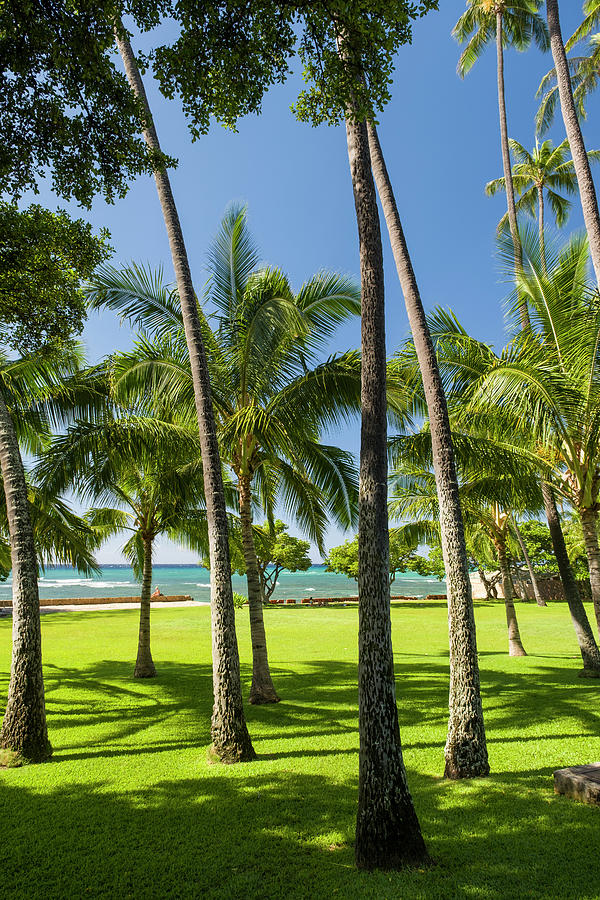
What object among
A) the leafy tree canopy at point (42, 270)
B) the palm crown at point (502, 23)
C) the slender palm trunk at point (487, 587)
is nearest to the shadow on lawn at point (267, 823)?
the leafy tree canopy at point (42, 270)

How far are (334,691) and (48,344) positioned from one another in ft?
28.7

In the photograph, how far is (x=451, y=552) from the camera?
6.55m

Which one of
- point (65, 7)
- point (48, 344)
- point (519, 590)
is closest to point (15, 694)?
point (48, 344)

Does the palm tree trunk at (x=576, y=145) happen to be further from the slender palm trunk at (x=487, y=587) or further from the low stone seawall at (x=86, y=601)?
the low stone seawall at (x=86, y=601)

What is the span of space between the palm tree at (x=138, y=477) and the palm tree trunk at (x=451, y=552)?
204 inches

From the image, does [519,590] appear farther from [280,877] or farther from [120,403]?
[280,877]

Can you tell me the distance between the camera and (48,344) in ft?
A: 21.4

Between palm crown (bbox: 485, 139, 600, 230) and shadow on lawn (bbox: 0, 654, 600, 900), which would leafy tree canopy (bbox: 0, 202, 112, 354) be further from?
→ palm crown (bbox: 485, 139, 600, 230)

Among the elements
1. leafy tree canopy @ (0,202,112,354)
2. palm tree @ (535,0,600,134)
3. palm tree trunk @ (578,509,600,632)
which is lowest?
palm tree trunk @ (578,509,600,632)

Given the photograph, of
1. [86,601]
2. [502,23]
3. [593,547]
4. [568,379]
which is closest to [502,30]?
[502,23]

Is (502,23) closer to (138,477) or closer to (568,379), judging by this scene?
(568,379)

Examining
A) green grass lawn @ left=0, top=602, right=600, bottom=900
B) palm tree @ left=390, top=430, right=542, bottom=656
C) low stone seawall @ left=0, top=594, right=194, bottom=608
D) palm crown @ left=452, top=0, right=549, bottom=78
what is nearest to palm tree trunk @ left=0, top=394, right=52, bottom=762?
green grass lawn @ left=0, top=602, right=600, bottom=900

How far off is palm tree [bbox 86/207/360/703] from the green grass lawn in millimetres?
2639

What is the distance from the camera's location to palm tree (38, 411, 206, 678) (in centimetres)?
1016
